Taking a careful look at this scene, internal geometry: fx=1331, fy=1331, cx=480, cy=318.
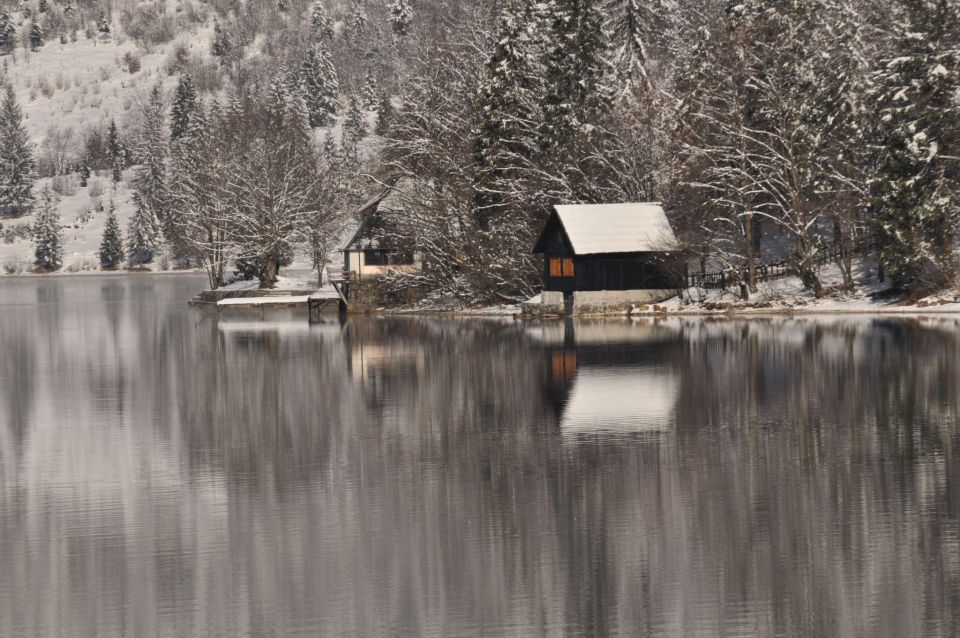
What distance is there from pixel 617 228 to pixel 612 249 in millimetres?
1714

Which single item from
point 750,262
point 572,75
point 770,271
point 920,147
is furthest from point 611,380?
point 572,75

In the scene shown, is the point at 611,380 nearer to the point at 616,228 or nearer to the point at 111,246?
the point at 616,228

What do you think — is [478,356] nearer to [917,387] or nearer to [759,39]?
[917,387]

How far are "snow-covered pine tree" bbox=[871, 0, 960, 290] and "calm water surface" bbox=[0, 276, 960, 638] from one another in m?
16.9

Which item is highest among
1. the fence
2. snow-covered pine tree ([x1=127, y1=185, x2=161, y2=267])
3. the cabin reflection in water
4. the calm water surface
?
snow-covered pine tree ([x1=127, y1=185, x2=161, y2=267])

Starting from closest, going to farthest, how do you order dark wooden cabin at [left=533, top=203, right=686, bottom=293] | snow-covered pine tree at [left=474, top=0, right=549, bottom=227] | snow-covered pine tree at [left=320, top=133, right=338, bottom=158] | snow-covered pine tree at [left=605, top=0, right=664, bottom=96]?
1. dark wooden cabin at [left=533, top=203, right=686, bottom=293]
2. snow-covered pine tree at [left=474, top=0, right=549, bottom=227]
3. snow-covered pine tree at [left=605, top=0, right=664, bottom=96]
4. snow-covered pine tree at [left=320, top=133, right=338, bottom=158]

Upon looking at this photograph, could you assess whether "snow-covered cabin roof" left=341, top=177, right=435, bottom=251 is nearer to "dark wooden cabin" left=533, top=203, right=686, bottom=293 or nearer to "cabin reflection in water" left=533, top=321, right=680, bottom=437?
"dark wooden cabin" left=533, top=203, right=686, bottom=293

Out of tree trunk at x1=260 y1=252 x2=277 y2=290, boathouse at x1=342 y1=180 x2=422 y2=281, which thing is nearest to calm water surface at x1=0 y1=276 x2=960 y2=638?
boathouse at x1=342 y1=180 x2=422 y2=281

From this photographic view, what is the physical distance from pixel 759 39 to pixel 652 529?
54.8m

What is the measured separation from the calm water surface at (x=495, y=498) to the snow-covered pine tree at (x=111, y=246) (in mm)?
155340

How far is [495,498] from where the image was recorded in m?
22.0

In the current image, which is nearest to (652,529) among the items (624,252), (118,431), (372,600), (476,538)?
(476,538)

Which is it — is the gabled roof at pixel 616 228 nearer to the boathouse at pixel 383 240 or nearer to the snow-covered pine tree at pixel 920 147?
the snow-covered pine tree at pixel 920 147

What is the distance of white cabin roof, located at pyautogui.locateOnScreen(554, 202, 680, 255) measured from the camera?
228 feet
